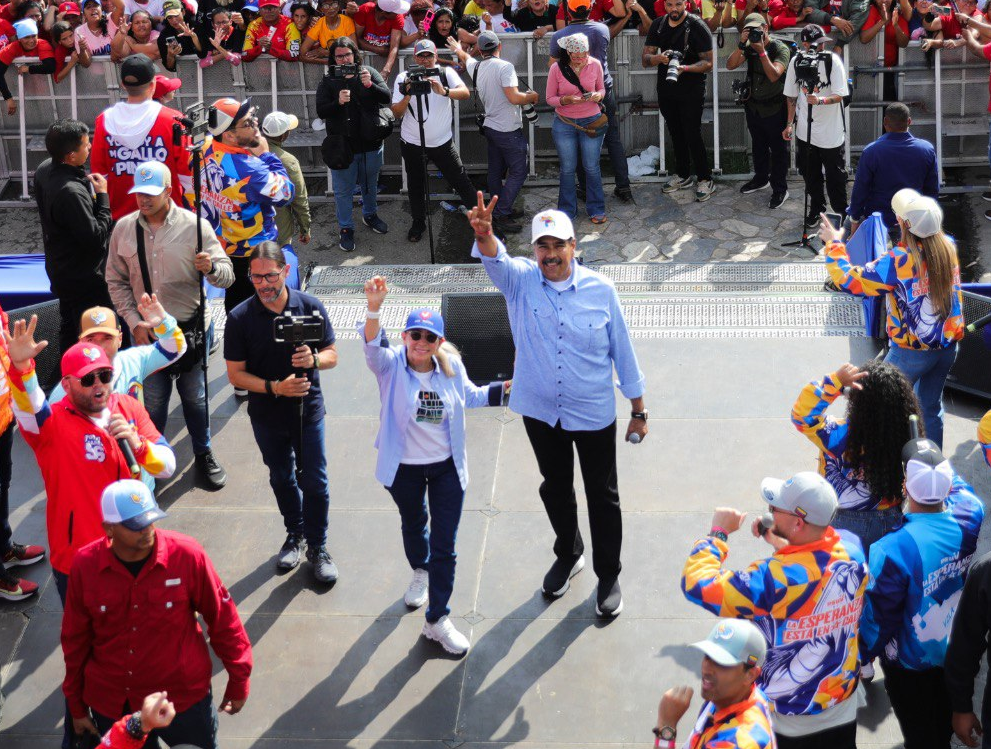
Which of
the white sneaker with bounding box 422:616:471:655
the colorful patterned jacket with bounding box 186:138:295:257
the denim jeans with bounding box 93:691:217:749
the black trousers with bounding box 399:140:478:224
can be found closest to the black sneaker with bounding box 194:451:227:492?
the colorful patterned jacket with bounding box 186:138:295:257

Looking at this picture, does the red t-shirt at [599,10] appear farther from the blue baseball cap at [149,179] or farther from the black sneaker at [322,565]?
the black sneaker at [322,565]

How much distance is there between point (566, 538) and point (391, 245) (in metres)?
5.90

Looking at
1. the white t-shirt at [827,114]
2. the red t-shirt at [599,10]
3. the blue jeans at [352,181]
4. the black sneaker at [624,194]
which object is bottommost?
the black sneaker at [624,194]

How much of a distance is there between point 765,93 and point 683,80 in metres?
0.80

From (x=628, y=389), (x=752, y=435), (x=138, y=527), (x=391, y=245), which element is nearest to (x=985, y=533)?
(x=752, y=435)

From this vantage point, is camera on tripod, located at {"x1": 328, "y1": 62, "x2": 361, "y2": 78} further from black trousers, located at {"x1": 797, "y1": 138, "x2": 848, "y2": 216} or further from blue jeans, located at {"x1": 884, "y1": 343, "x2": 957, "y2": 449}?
blue jeans, located at {"x1": 884, "y1": 343, "x2": 957, "y2": 449}

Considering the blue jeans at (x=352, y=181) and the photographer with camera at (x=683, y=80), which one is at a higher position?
the photographer with camera at (x=683, y=80)

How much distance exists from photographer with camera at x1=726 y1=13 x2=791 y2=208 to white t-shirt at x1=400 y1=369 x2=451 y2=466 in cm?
677

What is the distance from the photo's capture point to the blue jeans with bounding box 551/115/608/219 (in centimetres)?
1084

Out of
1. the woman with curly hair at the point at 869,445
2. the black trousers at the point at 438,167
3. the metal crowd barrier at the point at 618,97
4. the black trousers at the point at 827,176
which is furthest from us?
the metal crowd barrier at the point at 618,97

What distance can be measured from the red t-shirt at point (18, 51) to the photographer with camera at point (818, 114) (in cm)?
746

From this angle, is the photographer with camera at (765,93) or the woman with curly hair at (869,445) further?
the photographer with camera at (765,93)

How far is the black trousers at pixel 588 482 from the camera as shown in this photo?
557cm

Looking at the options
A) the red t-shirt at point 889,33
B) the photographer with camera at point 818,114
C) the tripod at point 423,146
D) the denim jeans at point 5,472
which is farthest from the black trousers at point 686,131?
the denim jeans at point 5,472
